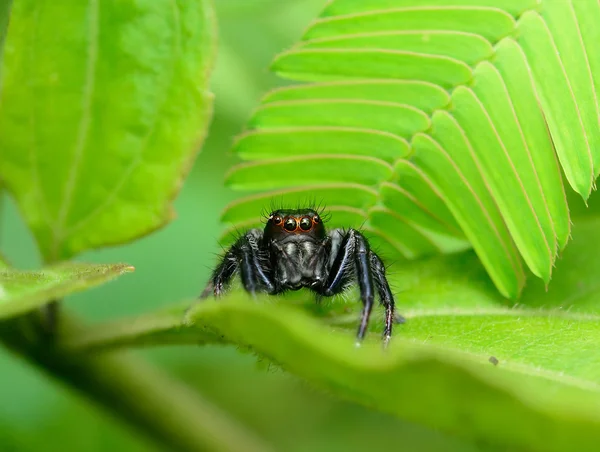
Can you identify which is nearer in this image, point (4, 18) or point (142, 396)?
point (4, 18)

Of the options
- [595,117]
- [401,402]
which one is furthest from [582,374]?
[595,117]

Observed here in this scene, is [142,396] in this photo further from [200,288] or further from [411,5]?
[200,288]

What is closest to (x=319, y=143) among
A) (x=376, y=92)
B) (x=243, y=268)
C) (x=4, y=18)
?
Answer: (x=376, y=92)

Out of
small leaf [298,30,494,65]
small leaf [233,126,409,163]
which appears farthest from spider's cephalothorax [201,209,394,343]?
small leaf [298,30,494,65]

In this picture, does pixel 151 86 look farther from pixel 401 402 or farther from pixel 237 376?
pixel 237 376

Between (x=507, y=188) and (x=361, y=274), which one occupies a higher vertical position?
(x=507, y=188)

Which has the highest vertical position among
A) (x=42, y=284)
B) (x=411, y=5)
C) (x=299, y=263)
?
(x=411, y=5)

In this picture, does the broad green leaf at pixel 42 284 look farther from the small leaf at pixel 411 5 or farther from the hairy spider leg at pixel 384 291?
the small leaf at pixel 411 5

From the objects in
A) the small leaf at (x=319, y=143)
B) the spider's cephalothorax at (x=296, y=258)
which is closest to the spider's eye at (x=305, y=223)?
the spider's cephalothorax at (x=296, y=258)
